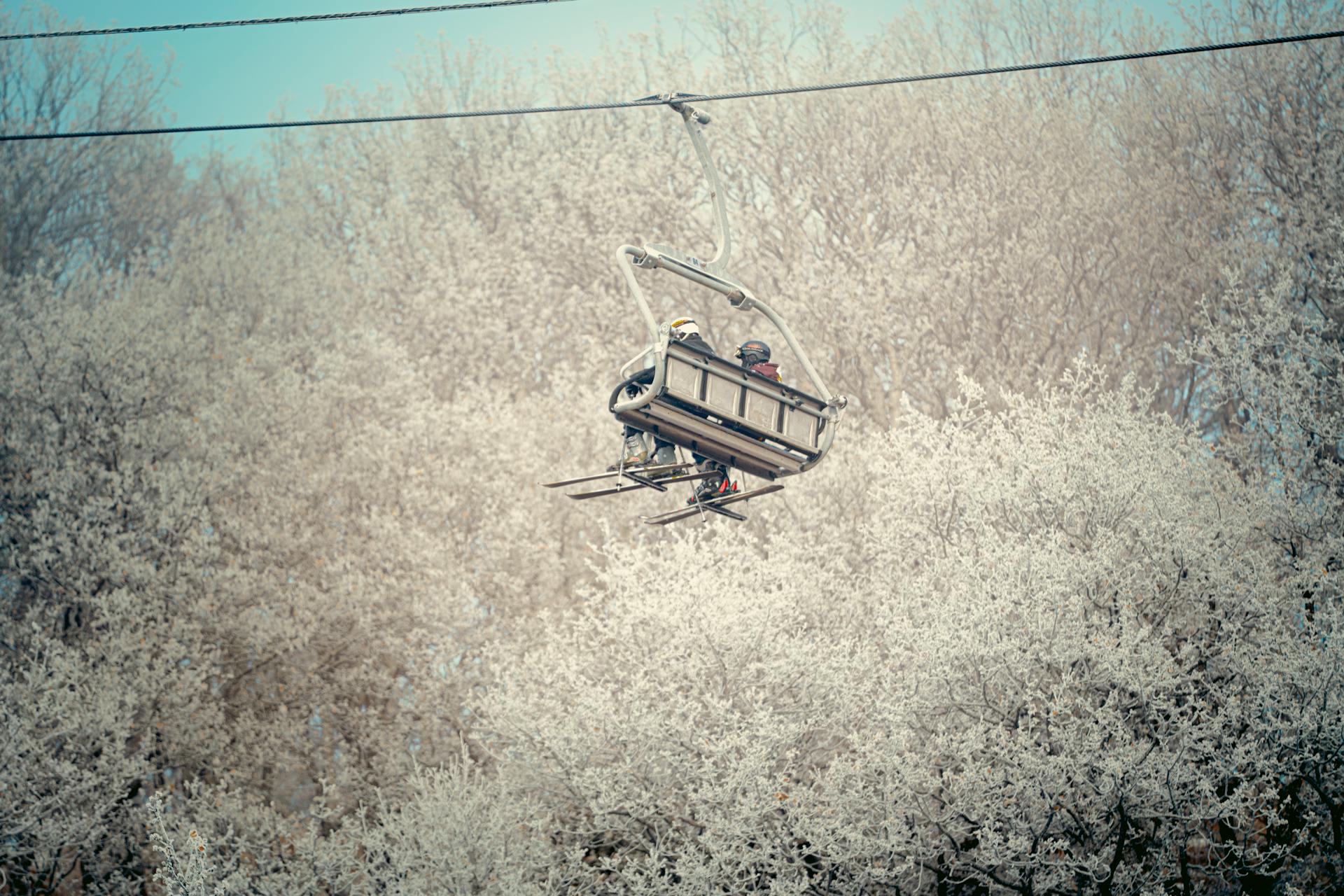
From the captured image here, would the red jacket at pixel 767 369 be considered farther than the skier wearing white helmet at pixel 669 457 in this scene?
Yes

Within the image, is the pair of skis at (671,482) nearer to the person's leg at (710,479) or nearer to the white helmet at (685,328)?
the person's leg at (710,479)

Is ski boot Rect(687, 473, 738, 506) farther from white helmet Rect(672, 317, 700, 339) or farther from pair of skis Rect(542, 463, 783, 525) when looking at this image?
white helmet Rect(672, 317, 700, 339)

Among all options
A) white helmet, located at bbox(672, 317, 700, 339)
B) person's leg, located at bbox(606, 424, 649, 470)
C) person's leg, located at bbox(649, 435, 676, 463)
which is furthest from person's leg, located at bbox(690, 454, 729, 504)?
white helmet, located at bbox(672, 317, 700, 339)

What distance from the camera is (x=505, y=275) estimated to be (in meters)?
42.9

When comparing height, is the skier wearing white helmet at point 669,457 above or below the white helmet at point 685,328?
below

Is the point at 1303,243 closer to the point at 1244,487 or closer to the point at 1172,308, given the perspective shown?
the point at 1172,308

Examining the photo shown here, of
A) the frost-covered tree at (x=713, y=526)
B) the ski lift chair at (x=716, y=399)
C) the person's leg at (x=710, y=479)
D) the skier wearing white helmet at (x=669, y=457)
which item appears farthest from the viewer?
the frost-covered tree at (x=713, y=526)

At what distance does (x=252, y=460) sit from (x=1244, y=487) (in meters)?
21.8

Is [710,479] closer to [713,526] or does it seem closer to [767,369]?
[767,369]

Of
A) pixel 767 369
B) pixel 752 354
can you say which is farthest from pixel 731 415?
pixel 752 354

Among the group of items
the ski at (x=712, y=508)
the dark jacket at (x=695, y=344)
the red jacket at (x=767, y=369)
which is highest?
the red jacket at (x=767, y=369)

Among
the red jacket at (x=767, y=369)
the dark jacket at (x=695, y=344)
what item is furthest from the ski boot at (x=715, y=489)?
the dark jacket at (x=695, y=344)

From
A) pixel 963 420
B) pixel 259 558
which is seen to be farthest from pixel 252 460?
pixel 963 420

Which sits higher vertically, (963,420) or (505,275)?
(505,275)
